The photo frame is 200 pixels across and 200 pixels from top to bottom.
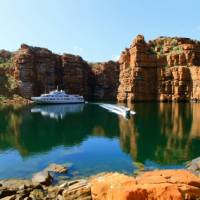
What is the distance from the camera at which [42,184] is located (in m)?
31.1

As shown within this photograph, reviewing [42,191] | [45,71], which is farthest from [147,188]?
[45,71]

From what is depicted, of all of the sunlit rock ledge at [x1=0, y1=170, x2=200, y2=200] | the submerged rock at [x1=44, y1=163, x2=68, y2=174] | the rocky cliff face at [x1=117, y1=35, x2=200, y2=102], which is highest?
the rocky cliff face at [x1=117, y1=35, x2=200, y2=102]

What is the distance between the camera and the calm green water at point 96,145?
41078 millimetres

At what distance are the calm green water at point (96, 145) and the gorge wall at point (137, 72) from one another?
264ft

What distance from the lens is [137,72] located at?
168 m

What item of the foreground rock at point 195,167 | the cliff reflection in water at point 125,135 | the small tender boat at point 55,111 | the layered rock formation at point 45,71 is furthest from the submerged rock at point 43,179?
the layered rock formation at point 45,71

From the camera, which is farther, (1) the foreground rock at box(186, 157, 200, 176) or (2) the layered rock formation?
(2) the layered rock formation

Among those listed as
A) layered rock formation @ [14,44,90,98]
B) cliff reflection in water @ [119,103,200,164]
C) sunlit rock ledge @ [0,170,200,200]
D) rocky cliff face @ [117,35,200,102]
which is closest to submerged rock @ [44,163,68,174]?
sunlit rock ledge @ [0,170,200,200]

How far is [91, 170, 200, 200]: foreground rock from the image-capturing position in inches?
739

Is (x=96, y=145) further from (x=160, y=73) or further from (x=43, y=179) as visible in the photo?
(x=160, y=73)

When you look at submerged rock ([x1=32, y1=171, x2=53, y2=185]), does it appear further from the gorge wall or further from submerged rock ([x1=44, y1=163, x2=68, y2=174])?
the gorge wall

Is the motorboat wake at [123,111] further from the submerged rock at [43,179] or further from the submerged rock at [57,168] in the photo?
the submerged rock at [43,179]

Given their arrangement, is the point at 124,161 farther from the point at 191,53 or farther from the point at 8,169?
the point at 191,53

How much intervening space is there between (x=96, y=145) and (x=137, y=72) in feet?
384
